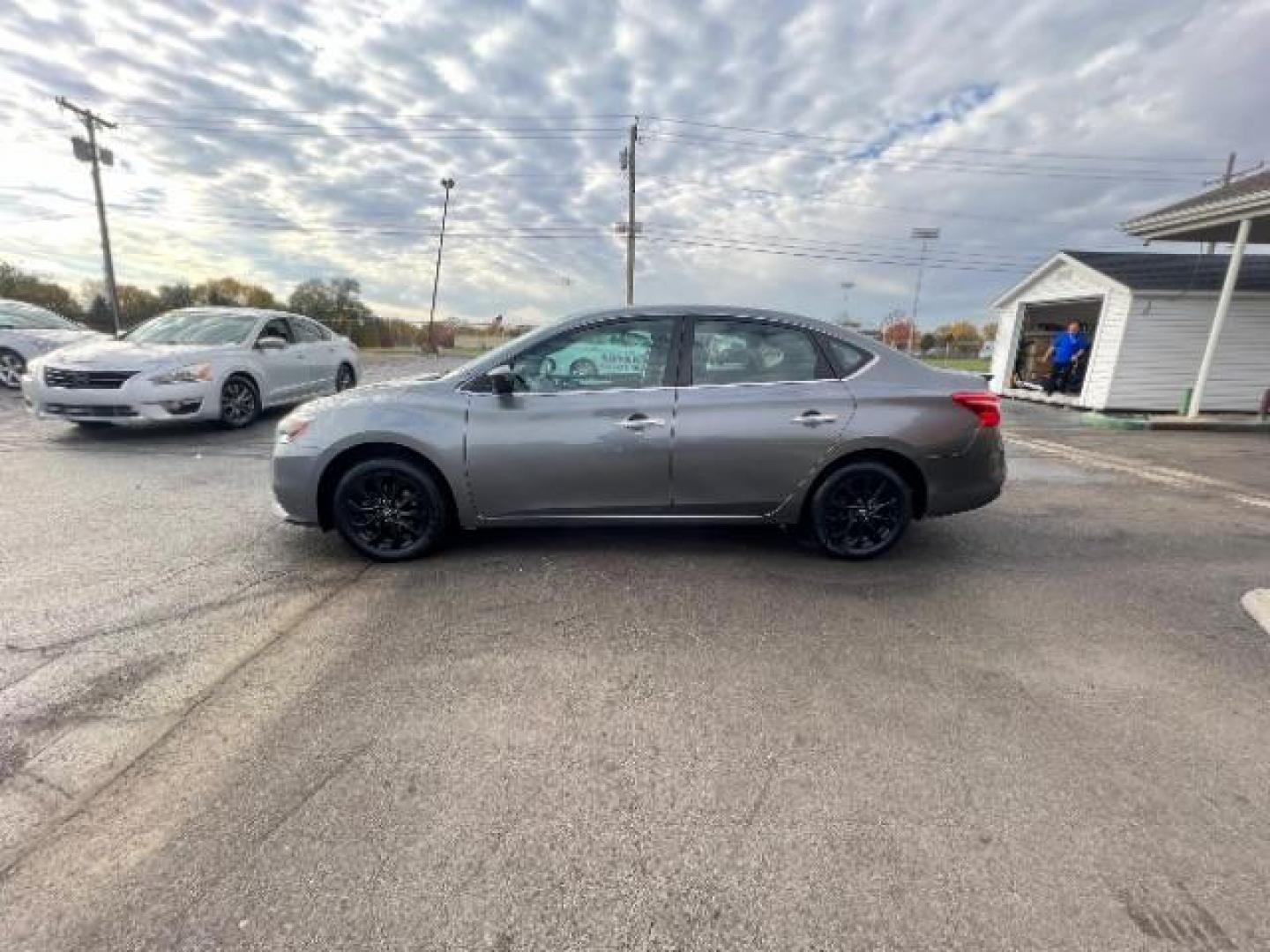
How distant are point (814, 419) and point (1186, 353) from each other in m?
15.4

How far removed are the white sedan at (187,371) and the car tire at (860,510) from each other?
286 inches

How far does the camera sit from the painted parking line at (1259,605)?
10.9 feet

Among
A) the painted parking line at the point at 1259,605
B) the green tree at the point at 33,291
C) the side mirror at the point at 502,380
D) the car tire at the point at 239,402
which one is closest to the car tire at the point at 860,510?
the painted parking line at the point at 1259,605

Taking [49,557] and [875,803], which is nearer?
[875,803]

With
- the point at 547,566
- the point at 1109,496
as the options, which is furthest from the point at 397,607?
the point at 1109,496

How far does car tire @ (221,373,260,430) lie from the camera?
7682 mm

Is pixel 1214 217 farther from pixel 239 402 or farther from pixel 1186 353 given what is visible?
pixel 239 402

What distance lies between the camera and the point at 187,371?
23.4ft

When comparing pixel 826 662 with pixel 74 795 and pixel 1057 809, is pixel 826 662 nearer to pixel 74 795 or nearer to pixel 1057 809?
pixel 1057 809

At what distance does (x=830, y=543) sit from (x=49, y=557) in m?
4.88

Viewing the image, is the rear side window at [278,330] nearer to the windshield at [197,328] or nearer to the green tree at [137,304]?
the windshield at [197,328]

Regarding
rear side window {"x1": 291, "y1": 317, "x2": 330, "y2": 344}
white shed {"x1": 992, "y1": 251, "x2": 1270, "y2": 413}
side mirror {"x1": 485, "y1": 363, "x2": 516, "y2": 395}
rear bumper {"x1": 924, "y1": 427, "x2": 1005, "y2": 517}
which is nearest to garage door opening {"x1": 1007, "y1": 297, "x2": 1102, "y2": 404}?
white shed {"x1": 992, "y1": 251, "x2": 1270, "y2": 413}

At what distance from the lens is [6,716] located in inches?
91.3

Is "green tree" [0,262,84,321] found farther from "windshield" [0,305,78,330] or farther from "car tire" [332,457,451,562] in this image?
"car tire" [332,457,451,562]
